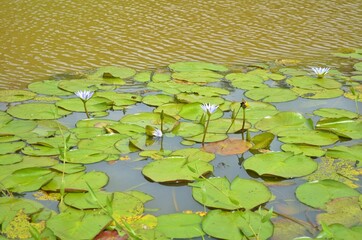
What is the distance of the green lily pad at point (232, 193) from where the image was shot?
189cm

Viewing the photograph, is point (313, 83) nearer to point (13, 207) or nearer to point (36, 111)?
point (36, 111)

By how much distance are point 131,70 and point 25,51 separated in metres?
0.88

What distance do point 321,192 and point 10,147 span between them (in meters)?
1.34

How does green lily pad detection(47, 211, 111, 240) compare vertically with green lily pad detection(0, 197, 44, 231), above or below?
above

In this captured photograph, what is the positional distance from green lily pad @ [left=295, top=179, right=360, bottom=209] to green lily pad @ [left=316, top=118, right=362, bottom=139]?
0.53m

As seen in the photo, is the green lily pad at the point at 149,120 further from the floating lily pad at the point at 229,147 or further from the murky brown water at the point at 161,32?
the murky brown water at the point at 161,32

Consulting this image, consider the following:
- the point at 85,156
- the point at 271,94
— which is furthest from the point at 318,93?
the point at 85,156

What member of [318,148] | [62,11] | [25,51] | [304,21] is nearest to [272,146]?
[318,148]

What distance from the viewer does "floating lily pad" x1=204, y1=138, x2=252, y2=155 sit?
2.33 metres

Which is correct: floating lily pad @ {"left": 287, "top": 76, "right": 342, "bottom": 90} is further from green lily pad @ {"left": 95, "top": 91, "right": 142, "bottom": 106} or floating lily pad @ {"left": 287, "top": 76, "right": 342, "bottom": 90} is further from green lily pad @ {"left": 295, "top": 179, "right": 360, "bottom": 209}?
green lily pad @ {"left": 295, "top": 179, "right": 360, "bottom": 209}

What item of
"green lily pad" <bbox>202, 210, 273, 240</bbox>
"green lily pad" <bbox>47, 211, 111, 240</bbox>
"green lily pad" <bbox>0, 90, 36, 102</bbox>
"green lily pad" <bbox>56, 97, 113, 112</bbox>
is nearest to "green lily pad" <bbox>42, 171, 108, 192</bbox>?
"green lily pad" <bbox>47, 211, 111, 240</bbox>

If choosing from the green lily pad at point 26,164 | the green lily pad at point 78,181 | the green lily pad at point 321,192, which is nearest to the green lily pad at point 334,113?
the green lily pad at point 321,192

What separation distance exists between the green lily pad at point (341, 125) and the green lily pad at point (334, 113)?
14 cm

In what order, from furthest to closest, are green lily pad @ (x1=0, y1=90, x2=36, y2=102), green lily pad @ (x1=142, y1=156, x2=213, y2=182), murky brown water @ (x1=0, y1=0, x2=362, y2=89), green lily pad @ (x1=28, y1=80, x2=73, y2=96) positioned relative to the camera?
murky brown water @ (x1=0, y1=0, x2=362, y2=89) → green lily pad @ (x1=28, y1=80, x2=73, y2=96) → green lily pad @ (x1=0, y1=90, x2=36, y2=102) → green lily pad @ (x1=142, y1=156, x2=213, y2=182)
